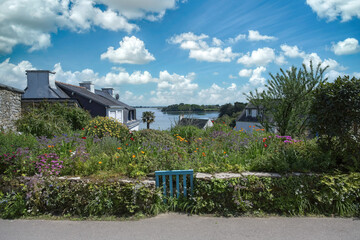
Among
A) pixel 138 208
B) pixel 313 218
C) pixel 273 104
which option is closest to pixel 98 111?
pixel 273 104

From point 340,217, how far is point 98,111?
2221 cm

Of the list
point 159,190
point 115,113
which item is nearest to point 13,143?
point 159,190

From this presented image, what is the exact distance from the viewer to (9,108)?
11.4 meters

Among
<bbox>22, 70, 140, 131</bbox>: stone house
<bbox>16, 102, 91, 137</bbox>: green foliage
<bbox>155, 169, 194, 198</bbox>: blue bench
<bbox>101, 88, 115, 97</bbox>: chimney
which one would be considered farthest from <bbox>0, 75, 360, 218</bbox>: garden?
<bbox>101, 88, 115, 97</bbox>: chimney

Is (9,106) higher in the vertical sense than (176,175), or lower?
higher

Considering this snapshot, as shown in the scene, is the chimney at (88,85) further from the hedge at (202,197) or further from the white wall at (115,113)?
the hedge at (202,197)

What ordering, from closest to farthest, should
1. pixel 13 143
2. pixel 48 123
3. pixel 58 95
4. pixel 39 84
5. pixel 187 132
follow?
pixel 13 143 < pixel 187 132 < pixel 48 123 < pixel 39 84 < pixel 58 95

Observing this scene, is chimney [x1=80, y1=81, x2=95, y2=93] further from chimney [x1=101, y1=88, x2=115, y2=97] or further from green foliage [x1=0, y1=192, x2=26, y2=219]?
green foliage [x1=0, y1=192, x2=26, y2=219]

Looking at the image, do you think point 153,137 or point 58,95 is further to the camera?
point 58,95

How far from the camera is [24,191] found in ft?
13.4

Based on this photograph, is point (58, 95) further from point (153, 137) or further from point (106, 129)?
point (153, 137)

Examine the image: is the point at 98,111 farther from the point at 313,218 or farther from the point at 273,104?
the point at 313,218

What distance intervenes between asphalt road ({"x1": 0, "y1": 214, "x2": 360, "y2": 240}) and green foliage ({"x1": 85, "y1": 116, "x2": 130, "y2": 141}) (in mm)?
3686

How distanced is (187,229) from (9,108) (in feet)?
40.0
